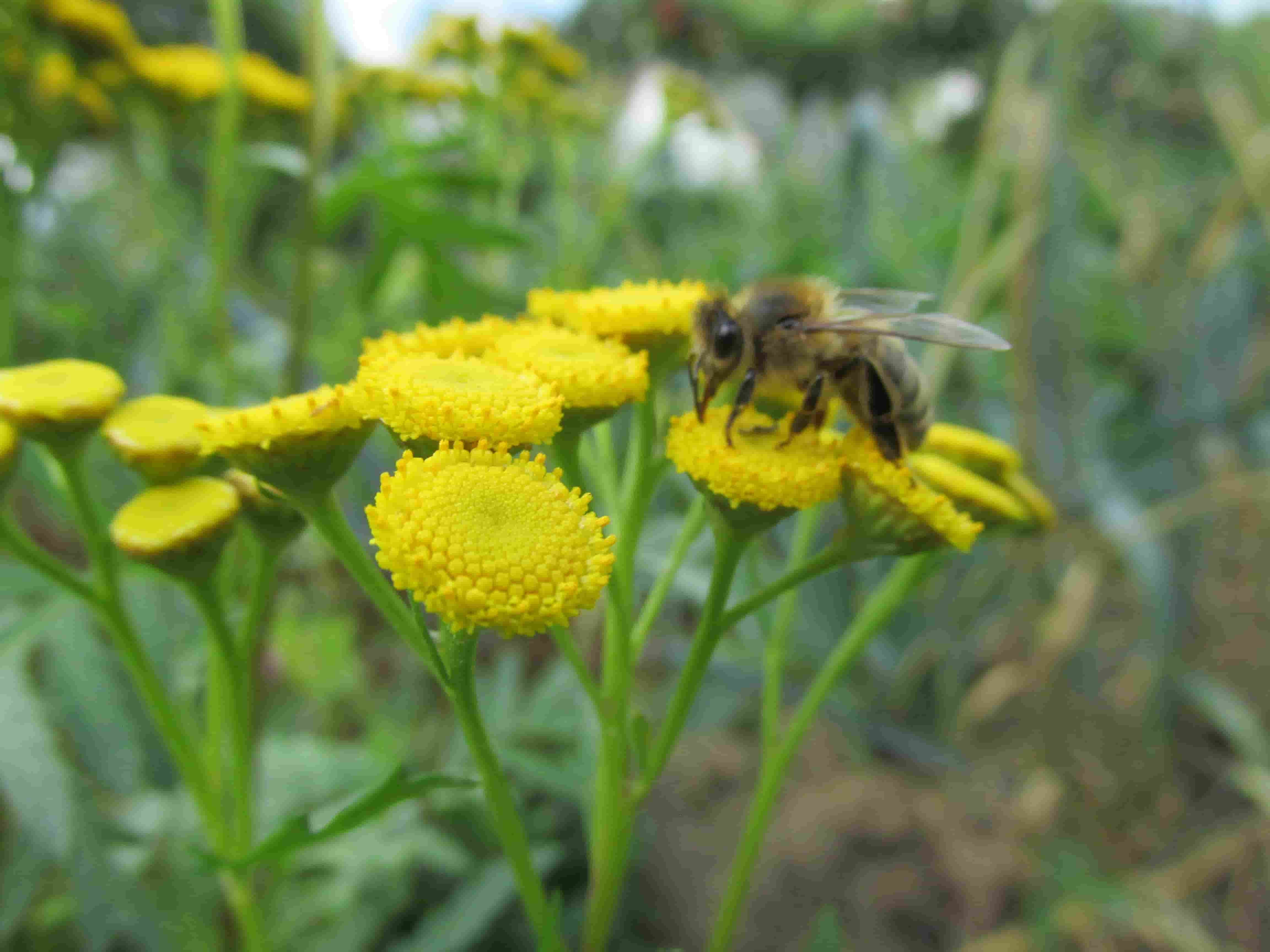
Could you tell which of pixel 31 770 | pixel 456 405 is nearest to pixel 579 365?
pixel 456 405

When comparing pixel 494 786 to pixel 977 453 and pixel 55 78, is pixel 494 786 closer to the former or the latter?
pixel 977 453

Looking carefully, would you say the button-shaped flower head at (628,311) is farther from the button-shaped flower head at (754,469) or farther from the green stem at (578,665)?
the green stem at (578,665)

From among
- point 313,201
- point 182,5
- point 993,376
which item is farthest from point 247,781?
point 182,5

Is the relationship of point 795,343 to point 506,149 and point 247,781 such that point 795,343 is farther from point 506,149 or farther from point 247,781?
point 506,149

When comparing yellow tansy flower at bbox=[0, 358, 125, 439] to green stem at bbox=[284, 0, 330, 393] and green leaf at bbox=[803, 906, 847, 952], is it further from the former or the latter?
green leaf at bbox=[803, 906, 847, 952]

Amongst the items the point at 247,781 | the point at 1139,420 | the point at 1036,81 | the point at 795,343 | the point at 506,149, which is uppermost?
the point at 1036,81

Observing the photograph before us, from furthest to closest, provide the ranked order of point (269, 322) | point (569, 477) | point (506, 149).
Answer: point (506, 149), point (269, 322), point (569, 477)

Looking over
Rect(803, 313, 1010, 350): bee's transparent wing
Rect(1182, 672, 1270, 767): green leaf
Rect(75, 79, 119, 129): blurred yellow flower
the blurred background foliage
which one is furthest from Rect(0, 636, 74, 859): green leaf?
Rect(1182, 672, 1270, 767): green leaf
